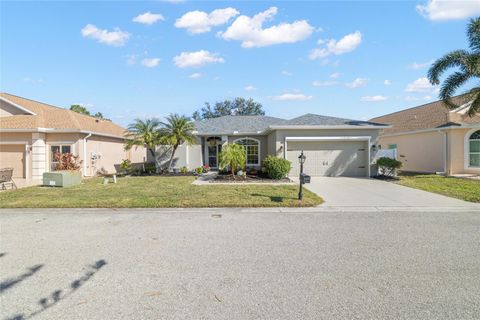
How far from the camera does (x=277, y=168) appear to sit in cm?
1468

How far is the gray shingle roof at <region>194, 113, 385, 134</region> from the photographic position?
1662 cm

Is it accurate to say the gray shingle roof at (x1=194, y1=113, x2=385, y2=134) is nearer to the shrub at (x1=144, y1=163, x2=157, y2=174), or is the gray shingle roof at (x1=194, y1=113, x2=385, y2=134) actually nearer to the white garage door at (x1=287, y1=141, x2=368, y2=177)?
the white garage door at (x1=287, y1=141, x2=368, y2=177)

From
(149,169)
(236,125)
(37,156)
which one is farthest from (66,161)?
(236,125)

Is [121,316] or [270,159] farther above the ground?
[270,159]

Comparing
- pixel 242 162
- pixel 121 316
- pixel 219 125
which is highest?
pixel 219 125

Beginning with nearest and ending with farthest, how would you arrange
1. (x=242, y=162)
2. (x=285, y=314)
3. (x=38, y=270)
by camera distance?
(x=285, y=314), (x=38, y=270), (x=242, y=162)

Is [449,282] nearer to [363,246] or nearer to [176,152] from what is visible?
[363,246]

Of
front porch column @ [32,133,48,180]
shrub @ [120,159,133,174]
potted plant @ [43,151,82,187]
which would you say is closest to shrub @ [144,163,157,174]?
shrub @ [120,159,133,174]

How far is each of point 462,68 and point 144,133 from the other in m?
18.6

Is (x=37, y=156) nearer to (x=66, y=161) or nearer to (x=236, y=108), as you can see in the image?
(x=66, y=161)

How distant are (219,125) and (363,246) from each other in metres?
17.6

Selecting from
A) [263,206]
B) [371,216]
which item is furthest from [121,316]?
[371,216]

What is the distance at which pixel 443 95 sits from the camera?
1566 cm

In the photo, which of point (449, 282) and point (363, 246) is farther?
point (363, 246)
